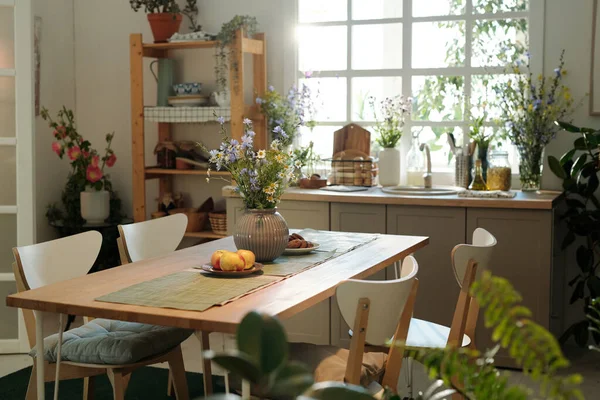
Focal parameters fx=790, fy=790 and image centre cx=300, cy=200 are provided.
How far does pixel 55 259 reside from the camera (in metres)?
2.91

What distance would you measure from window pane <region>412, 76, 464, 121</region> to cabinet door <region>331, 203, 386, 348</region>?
877 millimetres

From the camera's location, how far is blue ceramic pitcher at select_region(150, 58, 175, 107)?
5.21 metres

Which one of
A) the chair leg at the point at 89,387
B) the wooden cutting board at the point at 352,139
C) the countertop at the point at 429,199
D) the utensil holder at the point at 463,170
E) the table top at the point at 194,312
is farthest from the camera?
the wooden cutting board at the point at 352,139

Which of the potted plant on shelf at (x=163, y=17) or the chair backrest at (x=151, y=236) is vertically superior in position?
the potted plant on shelf at (x=163, y=17)

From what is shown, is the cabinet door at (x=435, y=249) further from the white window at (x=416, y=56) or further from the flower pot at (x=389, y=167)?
the white window at (x=416, y=56)

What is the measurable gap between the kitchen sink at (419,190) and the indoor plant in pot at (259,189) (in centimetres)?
163

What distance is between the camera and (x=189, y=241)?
5.48 m

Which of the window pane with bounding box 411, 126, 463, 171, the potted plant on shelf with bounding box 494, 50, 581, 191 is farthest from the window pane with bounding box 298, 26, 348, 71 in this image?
the potted plant on shelf with bounding box 494, 50, 581, 191

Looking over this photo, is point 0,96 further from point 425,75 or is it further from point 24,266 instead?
point 425,75

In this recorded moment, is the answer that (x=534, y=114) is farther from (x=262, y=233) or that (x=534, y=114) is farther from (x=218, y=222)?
(x=262, y=233)

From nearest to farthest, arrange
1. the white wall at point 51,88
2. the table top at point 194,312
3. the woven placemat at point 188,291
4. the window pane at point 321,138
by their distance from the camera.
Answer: the table top at point 194,312
the woven placemat at point 188,291
the window pane at point 321,138
the white wall at point 51,88

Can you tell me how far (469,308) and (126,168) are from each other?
324cm

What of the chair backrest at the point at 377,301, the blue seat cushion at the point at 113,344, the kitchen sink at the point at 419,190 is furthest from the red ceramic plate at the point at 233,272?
the kitchen sink at the point at 419,190

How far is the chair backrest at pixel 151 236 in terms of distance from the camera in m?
3.29
